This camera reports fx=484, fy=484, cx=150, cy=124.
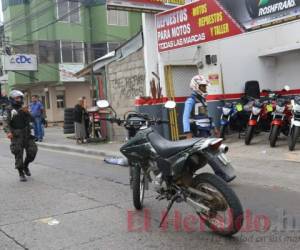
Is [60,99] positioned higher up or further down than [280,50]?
further down

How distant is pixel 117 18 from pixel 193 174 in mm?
34358

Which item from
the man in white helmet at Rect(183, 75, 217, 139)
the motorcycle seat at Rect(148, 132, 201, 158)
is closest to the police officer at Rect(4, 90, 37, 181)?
the man in white helmet at Rect(183, 75, 217, 139)

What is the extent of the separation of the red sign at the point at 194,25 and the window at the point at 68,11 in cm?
2349

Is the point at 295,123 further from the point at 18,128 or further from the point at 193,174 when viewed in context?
the point at 18,128

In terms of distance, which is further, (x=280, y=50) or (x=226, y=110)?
(x=280, y=50)

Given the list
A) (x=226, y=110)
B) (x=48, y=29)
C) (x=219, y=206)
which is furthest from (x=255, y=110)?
(x=48, y=29)

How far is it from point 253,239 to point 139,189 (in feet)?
6.17

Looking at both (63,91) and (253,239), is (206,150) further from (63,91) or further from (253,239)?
(63,91)

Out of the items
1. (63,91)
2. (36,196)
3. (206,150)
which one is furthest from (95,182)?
(63,91)

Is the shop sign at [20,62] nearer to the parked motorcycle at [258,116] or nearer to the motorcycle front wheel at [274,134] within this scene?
the parked motorcycle at [258,116]

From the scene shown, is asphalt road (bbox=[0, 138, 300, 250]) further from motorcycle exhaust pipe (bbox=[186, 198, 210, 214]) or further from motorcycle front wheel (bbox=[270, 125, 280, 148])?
motorcycle front wheel (bbox=[270, 125, 280, 148])

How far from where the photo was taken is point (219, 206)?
195 inches

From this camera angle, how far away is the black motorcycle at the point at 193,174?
16.0ft

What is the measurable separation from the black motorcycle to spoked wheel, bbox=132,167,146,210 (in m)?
0.27
